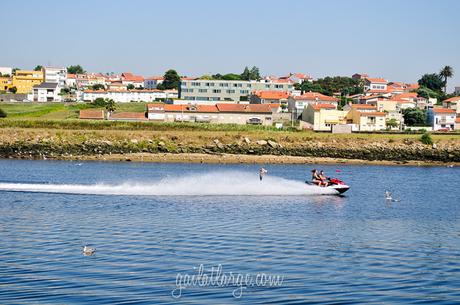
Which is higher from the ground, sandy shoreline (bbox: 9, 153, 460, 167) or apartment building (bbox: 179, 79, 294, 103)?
apartment building (bbox: 179, 79, 294, 103)

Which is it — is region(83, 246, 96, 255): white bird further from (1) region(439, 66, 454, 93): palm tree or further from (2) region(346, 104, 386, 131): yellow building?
(1) region(439, 66, 454, 93): palm tree

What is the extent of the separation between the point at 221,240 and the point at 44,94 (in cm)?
14589

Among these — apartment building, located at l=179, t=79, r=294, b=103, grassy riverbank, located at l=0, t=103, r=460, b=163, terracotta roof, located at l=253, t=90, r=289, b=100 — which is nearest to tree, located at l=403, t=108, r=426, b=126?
terracotta roof, located at l=253, t=90, r=289, b=100

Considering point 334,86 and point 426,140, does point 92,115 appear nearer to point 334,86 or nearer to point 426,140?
point 426,140

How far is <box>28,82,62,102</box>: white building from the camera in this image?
6451 inches

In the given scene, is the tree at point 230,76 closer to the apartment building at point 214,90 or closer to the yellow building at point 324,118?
the apartment building at point 214,90

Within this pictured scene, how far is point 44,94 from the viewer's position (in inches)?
6526

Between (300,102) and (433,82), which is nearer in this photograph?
(300,102)

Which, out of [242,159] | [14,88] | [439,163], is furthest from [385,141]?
[14,88]

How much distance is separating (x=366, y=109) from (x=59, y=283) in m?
103

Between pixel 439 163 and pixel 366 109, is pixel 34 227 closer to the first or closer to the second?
pixel 439 163

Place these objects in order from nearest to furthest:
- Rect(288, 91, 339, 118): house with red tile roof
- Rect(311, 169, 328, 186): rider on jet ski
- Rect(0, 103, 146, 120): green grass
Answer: Rect(311, 169, 328, 186): rider on jet ski
Rect(0, 103, 146, 120): green grass
Rect(288, 91, 339, 118): house with red tile roof

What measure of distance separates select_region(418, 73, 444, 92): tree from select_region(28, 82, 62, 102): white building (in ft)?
334

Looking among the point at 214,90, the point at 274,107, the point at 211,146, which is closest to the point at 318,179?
the point at 211,146
